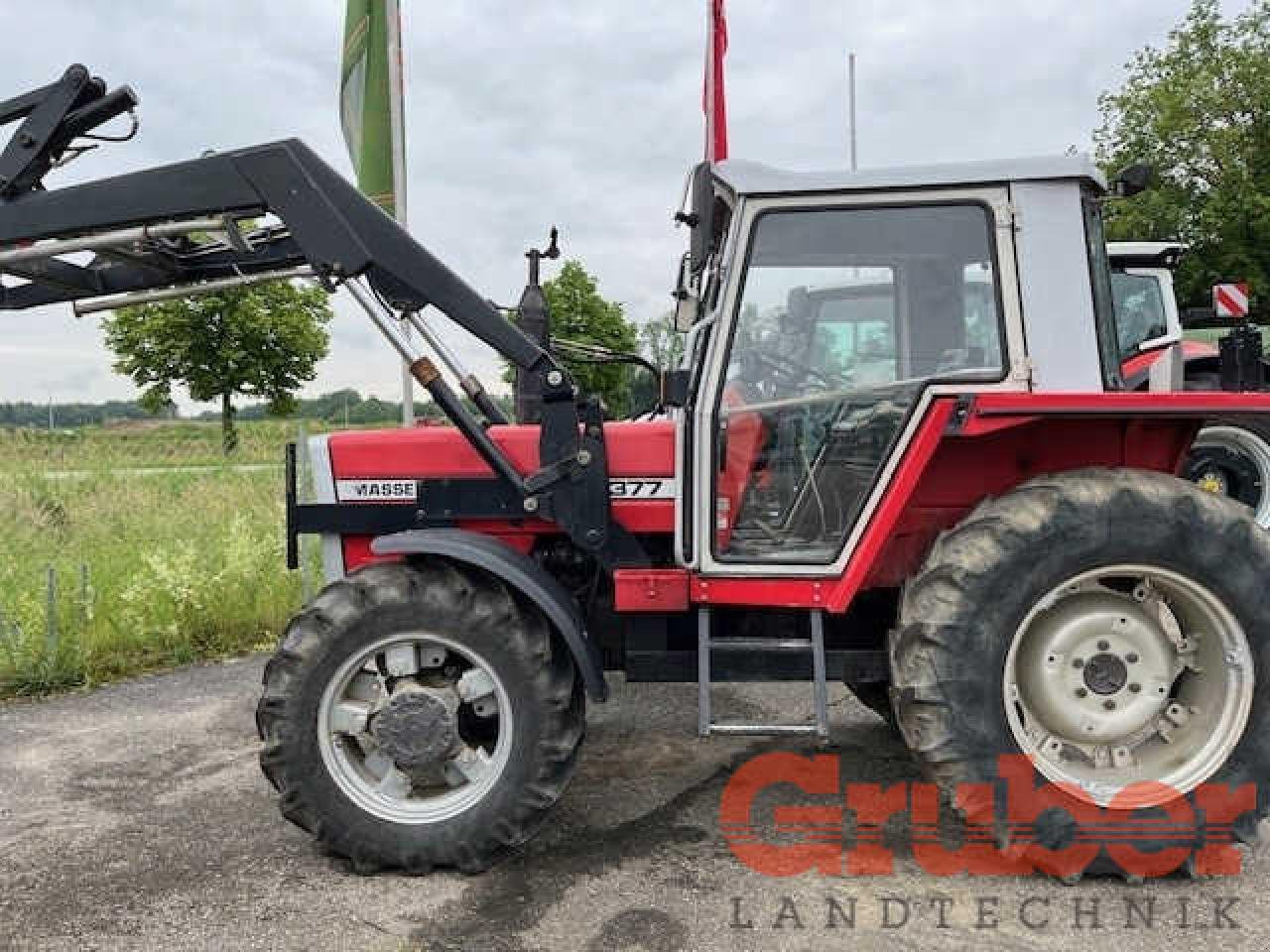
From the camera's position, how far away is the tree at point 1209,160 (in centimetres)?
1956

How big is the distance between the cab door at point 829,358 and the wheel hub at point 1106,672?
2.91 feet

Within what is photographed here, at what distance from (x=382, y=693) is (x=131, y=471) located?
22.0ft

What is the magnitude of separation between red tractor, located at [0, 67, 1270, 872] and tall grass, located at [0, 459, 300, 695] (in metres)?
2.97

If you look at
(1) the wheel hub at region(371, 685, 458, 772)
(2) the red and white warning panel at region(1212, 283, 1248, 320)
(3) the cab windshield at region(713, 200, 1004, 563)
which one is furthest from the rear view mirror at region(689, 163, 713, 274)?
(2) the red and white warning panel at region(1212, 283, 1248, 320)

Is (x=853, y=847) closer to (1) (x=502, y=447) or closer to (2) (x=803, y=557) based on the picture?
(2) (x=803, y=557)

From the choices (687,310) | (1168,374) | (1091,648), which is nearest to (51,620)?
(687,310)

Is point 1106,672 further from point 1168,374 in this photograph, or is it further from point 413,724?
point 413,724

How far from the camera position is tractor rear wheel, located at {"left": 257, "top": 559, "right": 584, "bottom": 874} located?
3.09m

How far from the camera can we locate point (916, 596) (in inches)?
120

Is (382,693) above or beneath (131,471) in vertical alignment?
beneath

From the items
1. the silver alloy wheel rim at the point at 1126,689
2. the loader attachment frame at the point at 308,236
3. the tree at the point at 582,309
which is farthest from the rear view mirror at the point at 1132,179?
the tree at the point at 582,309

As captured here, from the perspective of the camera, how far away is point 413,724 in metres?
3.10

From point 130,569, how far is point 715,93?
5.23 m

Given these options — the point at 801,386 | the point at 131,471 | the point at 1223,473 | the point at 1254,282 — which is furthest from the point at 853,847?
the point at 1254,282
